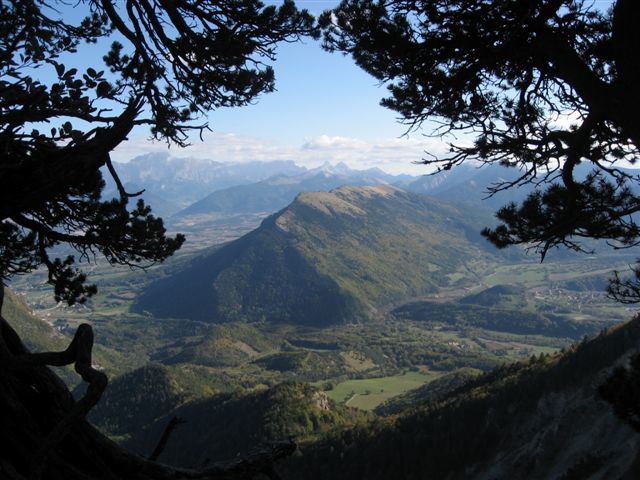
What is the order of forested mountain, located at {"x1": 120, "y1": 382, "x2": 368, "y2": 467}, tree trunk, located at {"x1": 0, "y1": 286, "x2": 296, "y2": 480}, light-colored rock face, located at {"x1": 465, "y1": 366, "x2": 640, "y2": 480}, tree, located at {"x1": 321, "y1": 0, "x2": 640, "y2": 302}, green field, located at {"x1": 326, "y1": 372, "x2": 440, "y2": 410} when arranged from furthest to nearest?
green field, located at {"x1": 326, "y1": 372, "x2": 440, "y2": 410} → forested mountain, located at {"x1": 120, "y1": 382, "x2": 368, "y2": 467} → light-colored rock face, located at {"x1": 465, "y1": 366, "x2": 640, "y2": 480} → tree, located at {"x1": 321, "y1": 0, "x2": 640, "y2": 302} → tree trunk, located at {"x1": 0, "y1": 286, "x2": 296, "y2": 480}

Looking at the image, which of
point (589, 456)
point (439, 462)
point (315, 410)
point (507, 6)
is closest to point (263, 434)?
point (315, 410)

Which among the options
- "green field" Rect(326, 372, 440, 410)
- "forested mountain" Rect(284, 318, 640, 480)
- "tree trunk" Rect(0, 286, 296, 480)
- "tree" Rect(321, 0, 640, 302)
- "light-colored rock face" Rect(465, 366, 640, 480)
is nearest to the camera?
"tree trunk" Rect(0, 286, 296, 480)

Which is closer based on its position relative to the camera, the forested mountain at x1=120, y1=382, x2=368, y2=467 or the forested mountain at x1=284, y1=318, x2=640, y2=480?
the forested mountain at x1=284, y1=318, x2=640, y2=480

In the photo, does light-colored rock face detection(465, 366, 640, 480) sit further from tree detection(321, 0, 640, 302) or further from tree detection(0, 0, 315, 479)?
tree detection(0, 0, 315, 479)

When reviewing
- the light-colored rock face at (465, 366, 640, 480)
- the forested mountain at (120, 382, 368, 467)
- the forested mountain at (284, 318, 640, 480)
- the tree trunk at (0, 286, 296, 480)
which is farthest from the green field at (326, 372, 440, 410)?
the tree trunk at (0, 286, 296, 480)

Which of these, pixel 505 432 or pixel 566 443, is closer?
pixel 566 443

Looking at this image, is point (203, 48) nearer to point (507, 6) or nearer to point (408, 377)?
point (507, 6)

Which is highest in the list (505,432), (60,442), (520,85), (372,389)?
(520,85)

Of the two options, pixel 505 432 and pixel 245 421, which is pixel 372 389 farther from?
pixel 505 432

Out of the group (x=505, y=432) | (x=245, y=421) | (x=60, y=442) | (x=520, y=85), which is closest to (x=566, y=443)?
(x=505, y=432)
